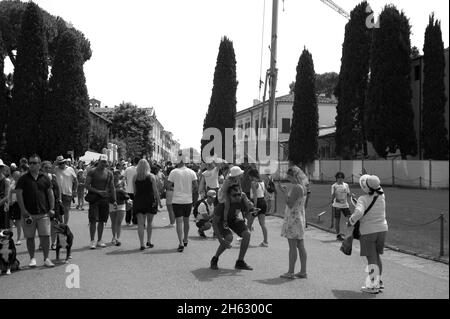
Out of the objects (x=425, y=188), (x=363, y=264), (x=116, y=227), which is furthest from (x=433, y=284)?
(x=425, y=188)

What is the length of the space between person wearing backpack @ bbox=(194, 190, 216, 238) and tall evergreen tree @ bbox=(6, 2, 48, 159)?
1107 inches

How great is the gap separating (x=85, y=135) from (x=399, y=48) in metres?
25.2

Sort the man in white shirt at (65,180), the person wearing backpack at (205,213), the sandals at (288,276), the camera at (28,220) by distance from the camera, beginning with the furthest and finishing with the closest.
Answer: the person wearing backpack at (205,213) < the man in white shirt at (65,180) < the camera at (28,220) < the sandals at (288,276)

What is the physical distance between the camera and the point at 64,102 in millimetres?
38906

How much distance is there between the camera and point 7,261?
7875 millimetres

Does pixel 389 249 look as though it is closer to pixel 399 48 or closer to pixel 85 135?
pixel 399 48

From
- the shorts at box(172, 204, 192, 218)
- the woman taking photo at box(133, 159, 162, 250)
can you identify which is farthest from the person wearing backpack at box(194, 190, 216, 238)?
the woman taking photo at box(133, 159, 162, 250)

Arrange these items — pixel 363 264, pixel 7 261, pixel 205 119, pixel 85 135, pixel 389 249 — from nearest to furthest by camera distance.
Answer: pixel 7 261 < pixel 363 264 < pixel 389 249 < pixel 85 135 < pixel 205 119

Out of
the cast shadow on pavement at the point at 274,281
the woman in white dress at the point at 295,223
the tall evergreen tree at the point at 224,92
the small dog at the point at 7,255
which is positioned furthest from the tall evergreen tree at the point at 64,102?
the cast shadow on pavement at the point at 274,281

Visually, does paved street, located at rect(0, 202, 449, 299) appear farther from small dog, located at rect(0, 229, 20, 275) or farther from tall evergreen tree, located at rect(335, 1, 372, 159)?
tall evergreen tree, located at rect(335, 1, 372, 159)

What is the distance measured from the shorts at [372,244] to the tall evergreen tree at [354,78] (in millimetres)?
38009

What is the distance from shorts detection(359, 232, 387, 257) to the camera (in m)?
6.88

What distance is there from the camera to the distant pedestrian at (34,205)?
826cm

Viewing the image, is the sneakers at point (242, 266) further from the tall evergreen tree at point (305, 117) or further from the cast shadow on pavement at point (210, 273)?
the tall evergreen tree at point (305, 117)
